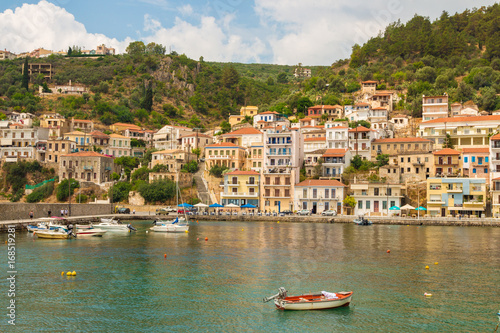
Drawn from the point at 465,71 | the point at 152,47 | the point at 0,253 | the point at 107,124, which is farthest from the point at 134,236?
the point at 152,47

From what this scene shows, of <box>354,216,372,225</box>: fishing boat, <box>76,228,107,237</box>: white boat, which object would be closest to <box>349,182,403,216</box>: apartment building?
<box>354,216,372,225</box>: fishing boat

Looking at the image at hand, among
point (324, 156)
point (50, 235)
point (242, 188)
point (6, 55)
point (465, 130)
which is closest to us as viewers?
point (50, 235)

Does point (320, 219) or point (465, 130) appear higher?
point (465, 130)

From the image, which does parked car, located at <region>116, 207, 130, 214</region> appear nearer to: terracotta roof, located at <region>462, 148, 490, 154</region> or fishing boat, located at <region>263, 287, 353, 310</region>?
terracotta roof, located at <region>462, 148, 490, 154</region>

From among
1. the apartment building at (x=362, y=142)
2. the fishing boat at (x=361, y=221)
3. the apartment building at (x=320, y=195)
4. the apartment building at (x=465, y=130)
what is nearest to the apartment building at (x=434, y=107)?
the apartment building at (x=465, y=130)

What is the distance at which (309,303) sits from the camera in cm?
2127

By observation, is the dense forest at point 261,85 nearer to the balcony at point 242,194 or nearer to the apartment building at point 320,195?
the apartment building at point 320,195

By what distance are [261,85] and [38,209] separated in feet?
363

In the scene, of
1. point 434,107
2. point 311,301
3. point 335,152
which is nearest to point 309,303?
point 311,301

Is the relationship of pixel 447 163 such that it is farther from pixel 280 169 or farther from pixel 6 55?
pixel 6 55

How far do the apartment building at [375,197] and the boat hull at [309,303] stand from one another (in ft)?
145

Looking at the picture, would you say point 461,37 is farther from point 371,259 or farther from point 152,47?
point 371,259

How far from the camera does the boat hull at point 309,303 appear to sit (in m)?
21.2

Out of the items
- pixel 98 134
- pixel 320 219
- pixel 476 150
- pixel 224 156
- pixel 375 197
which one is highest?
pixel 98 134
